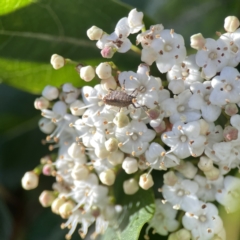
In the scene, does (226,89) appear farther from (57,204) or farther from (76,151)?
(57,204)

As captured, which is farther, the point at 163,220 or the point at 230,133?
the point at 163,220

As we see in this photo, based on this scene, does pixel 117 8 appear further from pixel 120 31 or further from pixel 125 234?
pixel 125 234

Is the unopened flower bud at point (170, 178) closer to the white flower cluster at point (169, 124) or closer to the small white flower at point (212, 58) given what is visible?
the white flower cluster at point (169, 124)

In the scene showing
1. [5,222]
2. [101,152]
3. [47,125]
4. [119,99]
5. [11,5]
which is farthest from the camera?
[5,222]

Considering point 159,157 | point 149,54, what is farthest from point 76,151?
point 149,54

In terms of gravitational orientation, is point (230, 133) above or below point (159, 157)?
above
